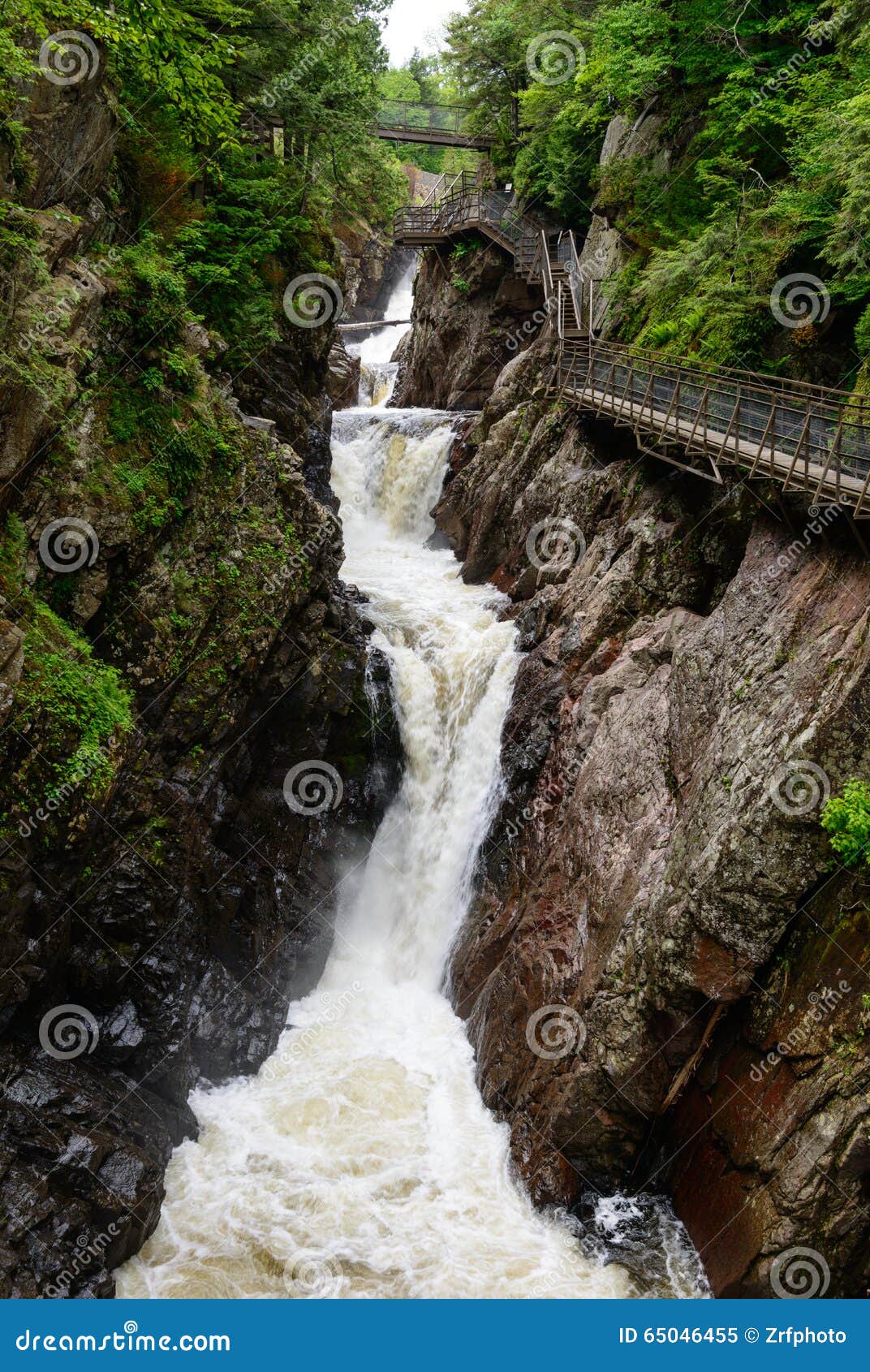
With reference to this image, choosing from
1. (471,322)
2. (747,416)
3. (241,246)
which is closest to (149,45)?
(241,246)

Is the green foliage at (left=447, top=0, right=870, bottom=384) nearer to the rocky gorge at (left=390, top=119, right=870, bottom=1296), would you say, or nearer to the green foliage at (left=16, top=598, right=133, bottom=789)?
the rocky gorge at (left=390, top=119, right=870, bottom=1296)

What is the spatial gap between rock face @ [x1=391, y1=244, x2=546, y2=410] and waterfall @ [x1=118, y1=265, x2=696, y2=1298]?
10687 mm

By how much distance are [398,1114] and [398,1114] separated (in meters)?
0.01

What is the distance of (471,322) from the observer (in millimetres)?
28672

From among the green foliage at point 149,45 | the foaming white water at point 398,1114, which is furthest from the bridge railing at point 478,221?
the foaming white water at point 398,1114

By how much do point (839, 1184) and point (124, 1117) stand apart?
8311 mm

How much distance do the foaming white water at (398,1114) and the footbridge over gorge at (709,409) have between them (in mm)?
5579

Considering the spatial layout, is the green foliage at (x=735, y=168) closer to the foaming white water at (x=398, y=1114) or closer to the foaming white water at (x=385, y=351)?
the foaming white water at (x=398, y=1114)

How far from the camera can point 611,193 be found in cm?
2055

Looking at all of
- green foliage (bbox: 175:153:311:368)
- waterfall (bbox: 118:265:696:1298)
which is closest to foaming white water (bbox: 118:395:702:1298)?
waterfall (bbox: 118:265:696:1298)

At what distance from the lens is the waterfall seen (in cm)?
979

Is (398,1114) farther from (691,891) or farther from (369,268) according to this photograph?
(369,268)

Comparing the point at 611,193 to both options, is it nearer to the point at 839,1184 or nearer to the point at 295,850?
the point at 295,850

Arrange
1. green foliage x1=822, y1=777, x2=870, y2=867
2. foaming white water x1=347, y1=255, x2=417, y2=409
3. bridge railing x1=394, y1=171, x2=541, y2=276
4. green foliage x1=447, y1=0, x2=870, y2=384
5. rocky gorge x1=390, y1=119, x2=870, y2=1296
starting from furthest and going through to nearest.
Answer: foaming white water x1=347, y1=255, x2=417, y2=409 < bridge railing x1=394, y1=171, x2=541, y2=276 < green foliage x1=447, y1=0, x2=870, y2=384 < rocky gorge x1=390, y1=119, x2=870, y2=1296 < green foliage x1=822, y1=777, x2=870, y2=867
